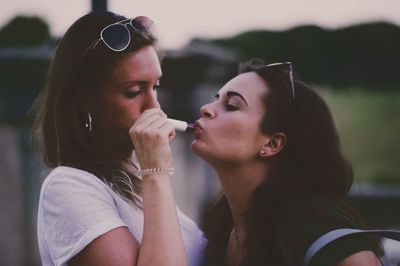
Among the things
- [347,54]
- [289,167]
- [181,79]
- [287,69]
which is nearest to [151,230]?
[289,167]

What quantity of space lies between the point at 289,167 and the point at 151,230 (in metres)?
0.71

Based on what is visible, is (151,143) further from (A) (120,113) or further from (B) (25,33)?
(B) (25,33)

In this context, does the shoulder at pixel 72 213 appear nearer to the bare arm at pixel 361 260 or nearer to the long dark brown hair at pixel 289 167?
the long dark brown hair at pixel 289 167

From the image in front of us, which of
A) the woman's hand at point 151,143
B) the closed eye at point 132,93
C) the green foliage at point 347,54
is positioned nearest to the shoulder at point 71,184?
the woman's hand at point 151,143

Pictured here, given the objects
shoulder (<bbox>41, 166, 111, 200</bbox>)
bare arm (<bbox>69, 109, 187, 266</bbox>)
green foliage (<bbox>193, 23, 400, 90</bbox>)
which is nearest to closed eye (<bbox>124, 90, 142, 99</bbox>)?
bare arm (<bbox>69, 109, 187, 266</bbox>)

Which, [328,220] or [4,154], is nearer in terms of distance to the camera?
[328,220]

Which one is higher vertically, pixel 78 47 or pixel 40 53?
pixel 78 47

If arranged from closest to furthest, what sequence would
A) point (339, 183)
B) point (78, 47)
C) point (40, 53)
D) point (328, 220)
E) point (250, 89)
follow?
1. point (328, 220)
2. point (78, 47)
3. point (339, 183)
4. point (250, 89)
5. point (40, 53)

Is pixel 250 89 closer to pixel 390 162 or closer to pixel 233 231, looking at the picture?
pixel 233 231

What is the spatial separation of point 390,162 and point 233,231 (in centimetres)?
1229

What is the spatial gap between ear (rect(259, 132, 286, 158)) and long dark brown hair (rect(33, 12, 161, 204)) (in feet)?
1.71

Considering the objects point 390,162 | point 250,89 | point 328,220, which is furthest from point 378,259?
point 390,162

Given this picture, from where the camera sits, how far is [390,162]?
44.4ft

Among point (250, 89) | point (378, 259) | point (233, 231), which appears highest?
point (250, 89)
